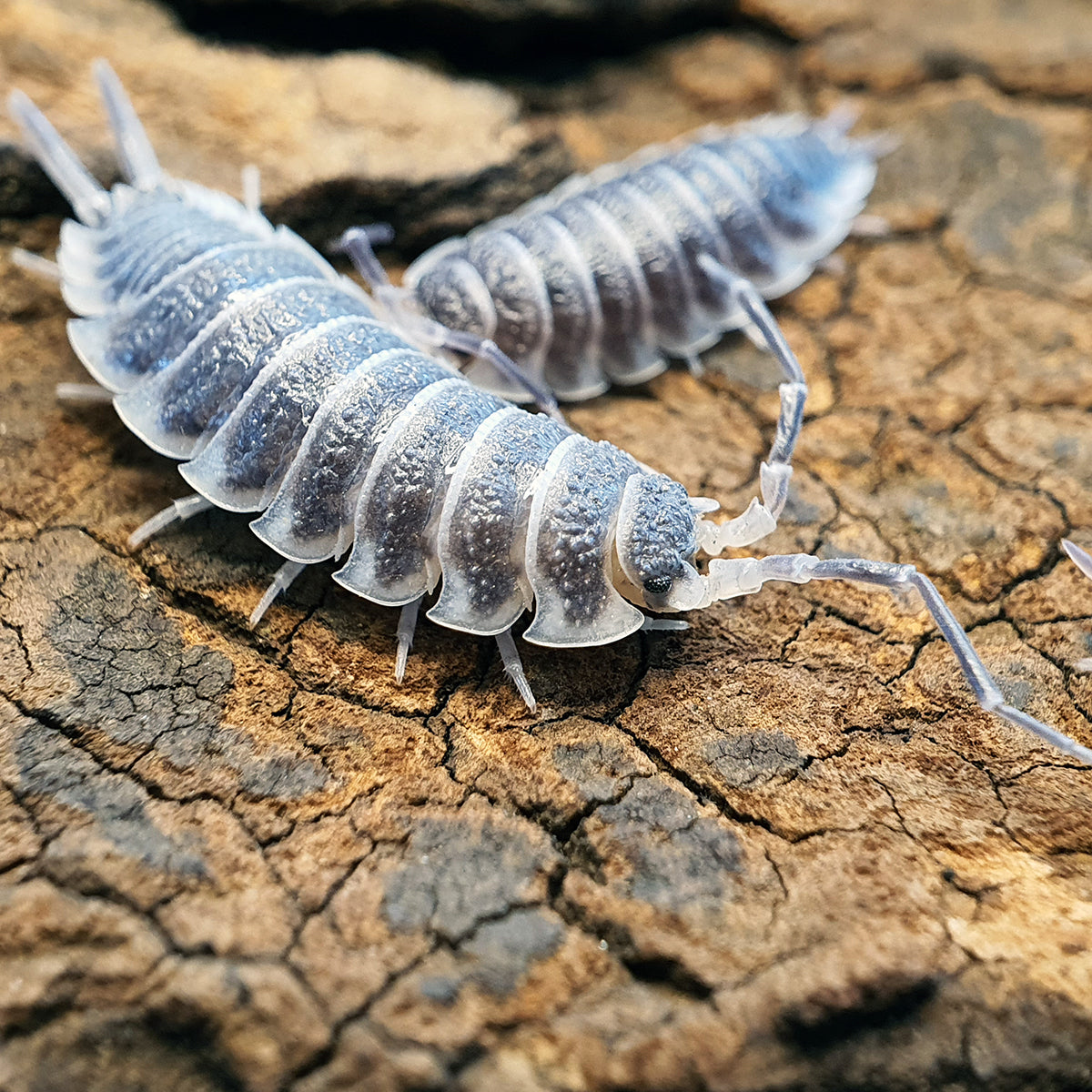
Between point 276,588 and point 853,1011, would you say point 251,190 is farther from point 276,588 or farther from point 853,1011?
point 853,1011

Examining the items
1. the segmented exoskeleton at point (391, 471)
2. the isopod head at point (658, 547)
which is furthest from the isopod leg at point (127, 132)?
→ the isopod head at point (658, 547)

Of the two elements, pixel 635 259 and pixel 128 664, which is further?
pixel 635 259

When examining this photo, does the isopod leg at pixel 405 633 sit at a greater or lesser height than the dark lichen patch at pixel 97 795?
lesser

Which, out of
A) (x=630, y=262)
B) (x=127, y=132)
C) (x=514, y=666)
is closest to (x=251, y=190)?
(x=127, y=132)

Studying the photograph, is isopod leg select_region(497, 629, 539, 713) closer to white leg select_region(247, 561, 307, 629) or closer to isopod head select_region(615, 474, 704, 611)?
isopod head select_region(615, 474, 704, 611)

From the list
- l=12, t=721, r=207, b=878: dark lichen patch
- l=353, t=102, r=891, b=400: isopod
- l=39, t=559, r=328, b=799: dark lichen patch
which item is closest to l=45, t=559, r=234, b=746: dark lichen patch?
l=39, t=559, r=328, b=799: dark lichen patch

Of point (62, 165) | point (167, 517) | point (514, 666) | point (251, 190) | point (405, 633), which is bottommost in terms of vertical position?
point (514, 666)

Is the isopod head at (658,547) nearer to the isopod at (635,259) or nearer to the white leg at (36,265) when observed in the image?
the isopod at (635,259)

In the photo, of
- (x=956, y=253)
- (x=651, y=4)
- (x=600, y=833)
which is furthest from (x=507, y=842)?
(x=651, y=4)

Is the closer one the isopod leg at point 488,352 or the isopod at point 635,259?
the isopod leg at point 488,352
